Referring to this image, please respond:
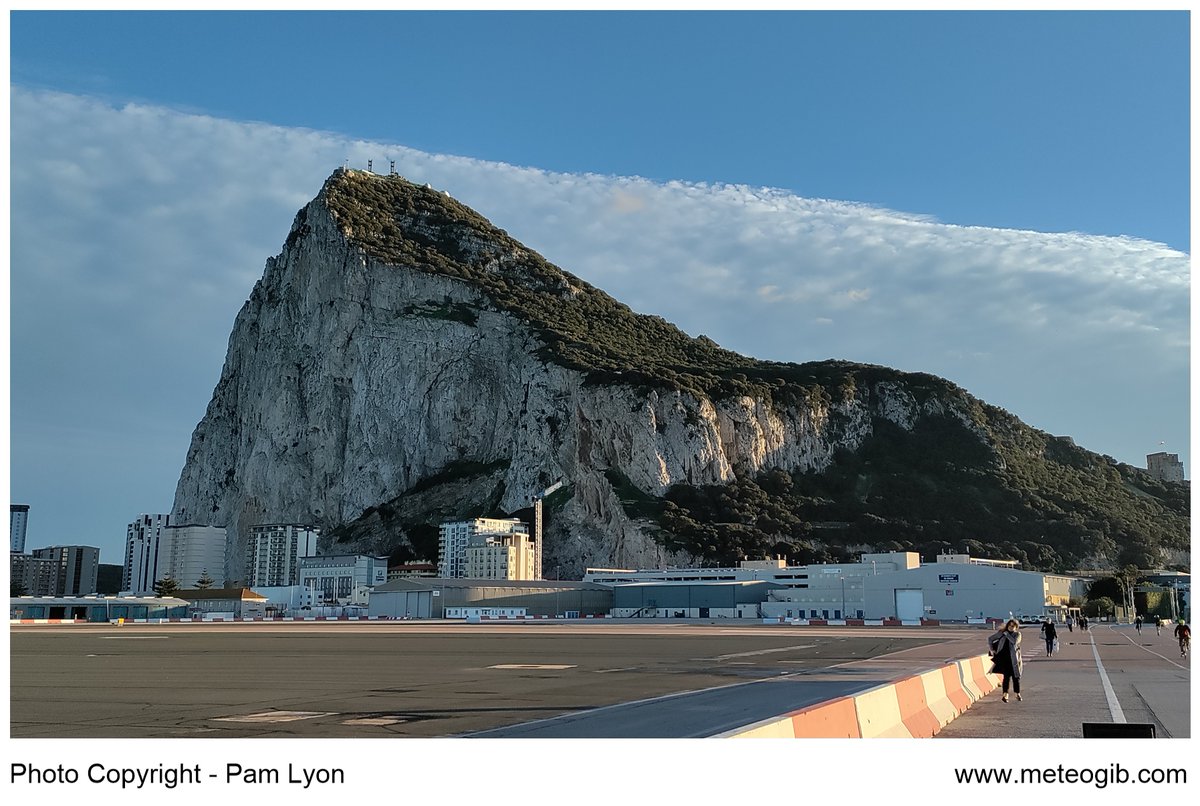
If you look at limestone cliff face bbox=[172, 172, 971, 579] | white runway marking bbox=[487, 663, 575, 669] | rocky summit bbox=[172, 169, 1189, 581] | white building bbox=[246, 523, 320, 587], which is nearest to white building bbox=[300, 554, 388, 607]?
rocky summit bbox=[172, 169, 1189, 581]

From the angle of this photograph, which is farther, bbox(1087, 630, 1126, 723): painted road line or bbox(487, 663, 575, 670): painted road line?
bbox(487, 663, 575, 670): painted road line

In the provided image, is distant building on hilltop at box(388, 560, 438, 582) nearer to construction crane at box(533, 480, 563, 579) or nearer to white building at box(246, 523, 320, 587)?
construction crane at box(533, 480, 563, 579)

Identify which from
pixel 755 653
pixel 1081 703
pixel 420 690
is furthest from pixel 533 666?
pixel 1081 703

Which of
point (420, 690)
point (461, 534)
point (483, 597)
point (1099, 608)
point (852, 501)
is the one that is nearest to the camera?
point (420, 690)

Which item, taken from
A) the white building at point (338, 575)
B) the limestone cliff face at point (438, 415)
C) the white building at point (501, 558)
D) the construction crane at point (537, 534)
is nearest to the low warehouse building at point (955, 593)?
the limestone cliff face at point (438, 415)

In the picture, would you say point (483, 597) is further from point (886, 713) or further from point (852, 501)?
point (886, 713)
